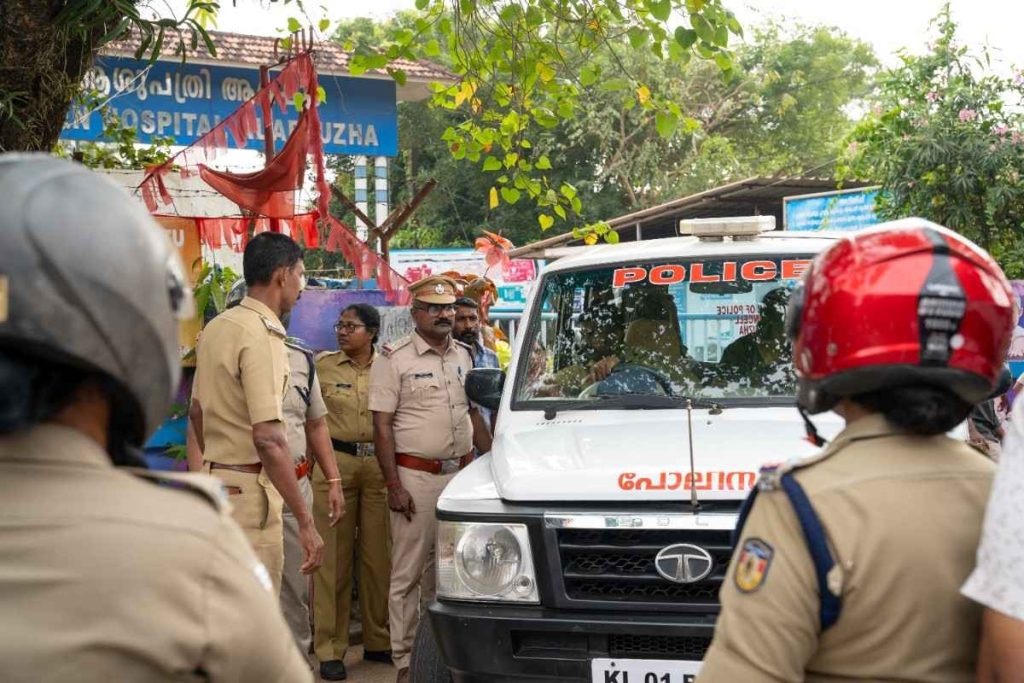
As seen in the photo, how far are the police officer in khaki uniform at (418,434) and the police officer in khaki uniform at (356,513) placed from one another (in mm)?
520

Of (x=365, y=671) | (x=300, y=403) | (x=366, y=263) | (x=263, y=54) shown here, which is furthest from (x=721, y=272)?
(x=263, y=54)

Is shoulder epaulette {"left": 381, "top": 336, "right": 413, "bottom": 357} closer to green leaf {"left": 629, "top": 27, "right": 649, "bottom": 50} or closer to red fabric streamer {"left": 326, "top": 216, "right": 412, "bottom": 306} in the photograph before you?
green leaf {"left": 629, "top": 27, "right": 649, "bottom": 50}

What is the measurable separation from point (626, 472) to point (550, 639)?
0.55 metres

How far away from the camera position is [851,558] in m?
1.59

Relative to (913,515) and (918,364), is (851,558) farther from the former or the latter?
(918,364)

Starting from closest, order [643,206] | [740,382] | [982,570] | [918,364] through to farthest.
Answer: [982,570]
[918,364]
[740,382]
[643,206]

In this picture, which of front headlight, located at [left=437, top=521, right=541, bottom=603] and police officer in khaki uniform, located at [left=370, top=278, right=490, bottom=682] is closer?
front headlight, located at [left=437, top=521, right=541, bottom=603]

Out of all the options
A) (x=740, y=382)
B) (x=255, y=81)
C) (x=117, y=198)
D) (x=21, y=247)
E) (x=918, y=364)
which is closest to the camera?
(x=21, y=247)

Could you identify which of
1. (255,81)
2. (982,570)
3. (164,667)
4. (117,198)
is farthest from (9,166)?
(255,81)

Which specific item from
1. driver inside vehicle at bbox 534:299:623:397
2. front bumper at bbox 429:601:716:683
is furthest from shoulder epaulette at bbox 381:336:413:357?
front bumper at bbox 429:601:716:683

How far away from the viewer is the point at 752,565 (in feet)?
5.31

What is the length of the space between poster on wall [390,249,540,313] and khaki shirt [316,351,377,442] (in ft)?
28.9

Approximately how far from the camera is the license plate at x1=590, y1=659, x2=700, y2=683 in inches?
134

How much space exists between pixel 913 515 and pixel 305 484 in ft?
11.9
